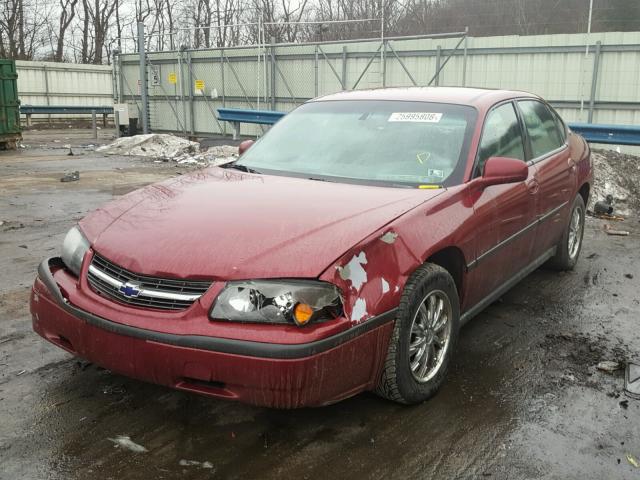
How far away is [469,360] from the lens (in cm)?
381

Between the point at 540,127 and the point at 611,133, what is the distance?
222 inches

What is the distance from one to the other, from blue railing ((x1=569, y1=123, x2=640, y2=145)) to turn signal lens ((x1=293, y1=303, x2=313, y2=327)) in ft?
27.0

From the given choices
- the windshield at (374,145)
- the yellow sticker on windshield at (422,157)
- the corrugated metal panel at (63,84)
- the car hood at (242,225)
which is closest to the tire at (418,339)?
the car hood at (242,225)

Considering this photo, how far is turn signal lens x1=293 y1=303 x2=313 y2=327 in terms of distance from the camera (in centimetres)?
256

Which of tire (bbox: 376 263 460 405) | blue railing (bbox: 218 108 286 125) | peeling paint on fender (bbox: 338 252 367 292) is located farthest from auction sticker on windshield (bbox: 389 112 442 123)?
blue railing (bbox: 218 108 286 125)

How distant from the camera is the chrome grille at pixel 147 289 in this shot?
2676 millimetres

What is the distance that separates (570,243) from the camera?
18.7 ft

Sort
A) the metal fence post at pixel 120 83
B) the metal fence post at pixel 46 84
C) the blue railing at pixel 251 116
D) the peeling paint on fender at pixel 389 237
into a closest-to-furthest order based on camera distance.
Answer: the peeling paint on fender at pixel 389 237 → the blue railing at pixel 251 116 → the metal fence post at pixel 120 83 → the metal fence post at pixel 46 84

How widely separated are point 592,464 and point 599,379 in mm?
946

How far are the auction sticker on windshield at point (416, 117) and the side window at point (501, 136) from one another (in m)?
0.32

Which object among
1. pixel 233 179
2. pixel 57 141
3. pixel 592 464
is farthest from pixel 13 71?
pixel 592 464

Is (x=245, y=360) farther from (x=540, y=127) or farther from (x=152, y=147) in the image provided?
(x=152, y=147)

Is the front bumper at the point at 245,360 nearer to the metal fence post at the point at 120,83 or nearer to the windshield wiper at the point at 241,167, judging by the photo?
the windshield wiper at the point at 241,167

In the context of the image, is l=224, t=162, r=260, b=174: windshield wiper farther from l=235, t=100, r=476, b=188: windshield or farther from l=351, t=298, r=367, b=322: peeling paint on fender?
l=351, t=298, r=367, b=322: peeling paint on fender
